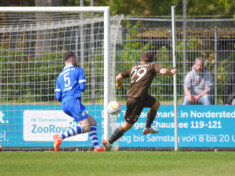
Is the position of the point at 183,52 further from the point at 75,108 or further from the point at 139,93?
the point at 75,108

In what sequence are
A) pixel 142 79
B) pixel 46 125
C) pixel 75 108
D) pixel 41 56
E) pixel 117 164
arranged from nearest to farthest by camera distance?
1. pixel 117 164
2. pixel 75 108
3. pixel 142 79
4. pixel 46 125
5. pixel 41 56

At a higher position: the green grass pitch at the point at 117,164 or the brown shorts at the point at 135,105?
the brown shorts at the point at 135,105

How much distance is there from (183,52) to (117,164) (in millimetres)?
4308

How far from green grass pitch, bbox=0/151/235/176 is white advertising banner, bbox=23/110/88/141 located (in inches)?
55.2

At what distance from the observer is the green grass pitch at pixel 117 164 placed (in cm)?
728

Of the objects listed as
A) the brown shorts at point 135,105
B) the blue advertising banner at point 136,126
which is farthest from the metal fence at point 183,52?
the brown shorts at point 135,105

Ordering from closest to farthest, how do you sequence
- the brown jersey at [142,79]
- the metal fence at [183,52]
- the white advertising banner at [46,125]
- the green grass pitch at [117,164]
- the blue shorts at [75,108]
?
the green grass pitch at [117,164], the blue shorts at [75,108], the brown jersey at [142,79], the metal fence at [183,52], the white advertising banner at [46,125]

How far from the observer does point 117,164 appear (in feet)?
27.5

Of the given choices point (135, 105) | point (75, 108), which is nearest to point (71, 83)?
point (75, 108)

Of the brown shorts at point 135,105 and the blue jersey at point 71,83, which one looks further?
the brown shorts at point 135,105

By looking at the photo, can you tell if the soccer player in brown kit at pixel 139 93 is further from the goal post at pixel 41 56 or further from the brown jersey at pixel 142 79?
the goal post at pixel 41 56

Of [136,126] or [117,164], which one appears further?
[136,126]

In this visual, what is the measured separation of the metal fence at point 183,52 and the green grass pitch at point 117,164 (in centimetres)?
195

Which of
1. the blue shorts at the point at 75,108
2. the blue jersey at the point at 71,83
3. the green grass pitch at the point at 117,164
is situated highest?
the blue jersey at the point at 71,83
